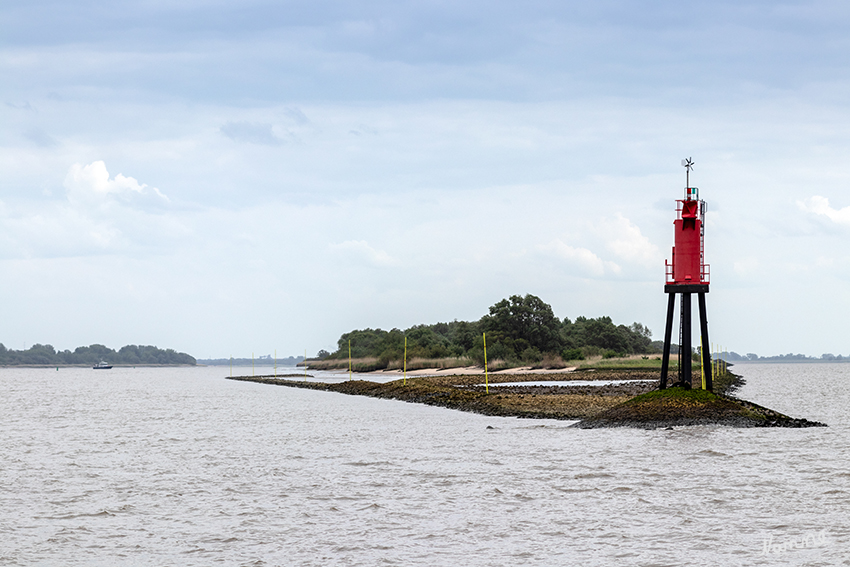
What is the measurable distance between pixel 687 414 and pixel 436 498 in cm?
1692

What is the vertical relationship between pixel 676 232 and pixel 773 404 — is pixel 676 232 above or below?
Result: above

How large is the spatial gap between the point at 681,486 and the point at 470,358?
103215 mm

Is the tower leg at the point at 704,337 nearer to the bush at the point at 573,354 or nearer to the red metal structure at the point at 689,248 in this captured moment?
the red metal structure at the point at 689,248

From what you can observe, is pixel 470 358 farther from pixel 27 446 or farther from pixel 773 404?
pixel 27 446

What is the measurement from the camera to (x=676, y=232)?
34.4 metres

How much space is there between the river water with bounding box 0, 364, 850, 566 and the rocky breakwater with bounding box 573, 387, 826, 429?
1231 millimetres

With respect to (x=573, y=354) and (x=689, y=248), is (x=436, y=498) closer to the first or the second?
(x=689, y=248)

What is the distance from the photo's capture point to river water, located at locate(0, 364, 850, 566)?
45.1 feet

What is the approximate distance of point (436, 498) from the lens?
18578mm

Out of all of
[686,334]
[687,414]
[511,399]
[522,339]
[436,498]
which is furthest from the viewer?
[522,339]

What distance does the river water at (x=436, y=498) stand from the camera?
13.8 m

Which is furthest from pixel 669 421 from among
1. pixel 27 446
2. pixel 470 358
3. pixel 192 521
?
pixel 470 358

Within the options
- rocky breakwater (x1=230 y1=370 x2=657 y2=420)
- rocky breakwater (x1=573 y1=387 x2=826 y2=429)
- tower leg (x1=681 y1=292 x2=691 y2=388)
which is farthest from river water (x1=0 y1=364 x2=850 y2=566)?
rocky breakwater (x1=230 y1=370 x2=657 y2=420)

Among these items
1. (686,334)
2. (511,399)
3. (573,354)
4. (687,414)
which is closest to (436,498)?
(687,414)
